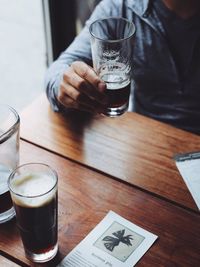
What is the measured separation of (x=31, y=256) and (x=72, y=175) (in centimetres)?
26

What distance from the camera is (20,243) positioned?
1.00m

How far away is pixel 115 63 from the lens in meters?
1.15

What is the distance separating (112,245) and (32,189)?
217 millimetres

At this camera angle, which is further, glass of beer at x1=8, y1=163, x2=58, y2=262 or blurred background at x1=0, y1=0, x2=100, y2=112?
blurred background at x1=0, y1=0, x2=100, y2=112

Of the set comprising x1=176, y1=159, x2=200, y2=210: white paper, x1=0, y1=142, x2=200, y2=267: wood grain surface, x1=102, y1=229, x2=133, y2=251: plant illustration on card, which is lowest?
x1=102, y1=229, x2=133, y2=251: plant illustration on card

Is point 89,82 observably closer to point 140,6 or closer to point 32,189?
point 32,189

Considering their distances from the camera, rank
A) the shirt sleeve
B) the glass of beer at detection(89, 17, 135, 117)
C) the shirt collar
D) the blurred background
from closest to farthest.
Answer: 1. the glass of beer at detection(89, 17, 135, 117)
2. the shirt sleeve
3. the shirt collar
4. the blurred background

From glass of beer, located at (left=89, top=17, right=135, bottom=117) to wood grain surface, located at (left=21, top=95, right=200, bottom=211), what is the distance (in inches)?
4.2

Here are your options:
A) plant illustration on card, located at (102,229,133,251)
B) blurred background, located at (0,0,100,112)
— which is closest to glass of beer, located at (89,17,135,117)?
plant illustration on card, located at (102,229,133,251)

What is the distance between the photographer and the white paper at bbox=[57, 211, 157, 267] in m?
0.96

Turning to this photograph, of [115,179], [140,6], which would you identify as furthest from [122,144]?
[140,6]

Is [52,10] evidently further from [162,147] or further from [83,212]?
[83,212]

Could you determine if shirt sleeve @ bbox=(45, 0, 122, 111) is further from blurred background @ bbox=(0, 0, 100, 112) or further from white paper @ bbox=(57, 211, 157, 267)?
blurred background @ bbox=(0, 0, 100, 112)

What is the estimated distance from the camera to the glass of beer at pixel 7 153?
1003mm
